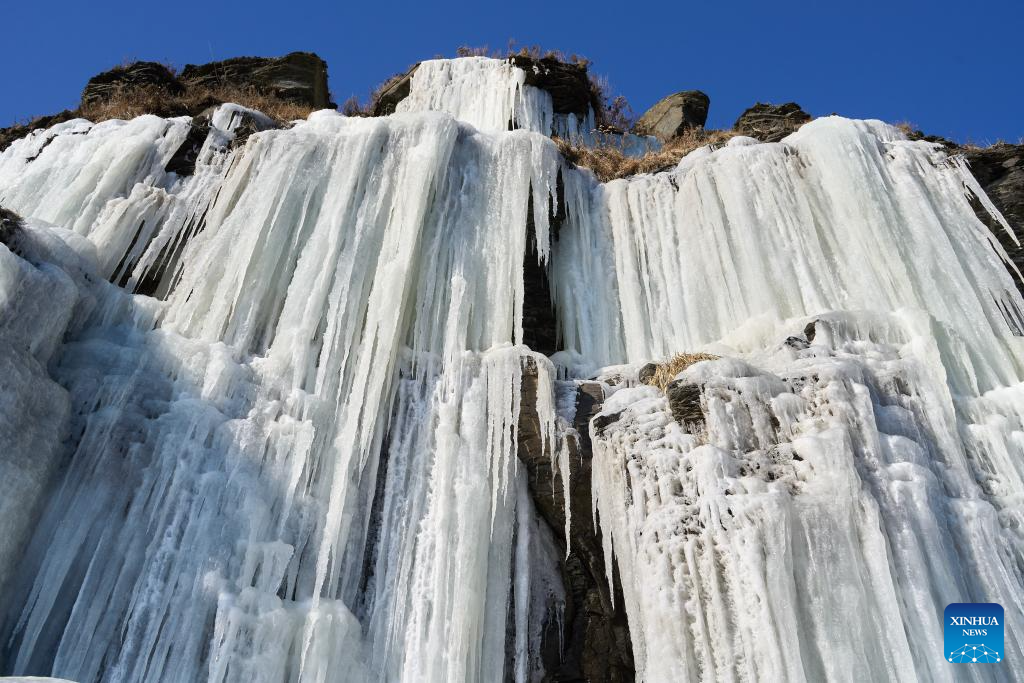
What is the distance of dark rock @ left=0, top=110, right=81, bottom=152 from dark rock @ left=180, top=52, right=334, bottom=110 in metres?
4.76

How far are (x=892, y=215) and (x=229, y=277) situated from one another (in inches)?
299

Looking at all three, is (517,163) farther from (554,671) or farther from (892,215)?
(554,671)

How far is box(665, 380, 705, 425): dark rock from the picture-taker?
7660mm

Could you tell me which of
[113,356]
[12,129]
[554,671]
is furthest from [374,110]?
[554,671]

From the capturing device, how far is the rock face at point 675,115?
692 inches

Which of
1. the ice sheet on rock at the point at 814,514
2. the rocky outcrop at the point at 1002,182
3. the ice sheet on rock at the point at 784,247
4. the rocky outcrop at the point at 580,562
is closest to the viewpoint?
the ice sheet on rock at the point at 814,514

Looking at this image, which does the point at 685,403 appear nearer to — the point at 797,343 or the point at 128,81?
the point at 797,343

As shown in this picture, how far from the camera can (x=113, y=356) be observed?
26.7 feet

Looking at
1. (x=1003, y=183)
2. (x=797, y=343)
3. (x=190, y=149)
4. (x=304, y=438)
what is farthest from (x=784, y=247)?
(x=190, y=149)

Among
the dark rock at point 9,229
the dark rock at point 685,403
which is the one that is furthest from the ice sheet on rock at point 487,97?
the dark rock at point 685,403

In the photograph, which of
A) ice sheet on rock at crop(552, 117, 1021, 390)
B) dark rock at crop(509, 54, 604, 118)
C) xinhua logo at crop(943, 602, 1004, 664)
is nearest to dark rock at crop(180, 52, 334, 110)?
dark rock at crop(509, 54, 604, 118)

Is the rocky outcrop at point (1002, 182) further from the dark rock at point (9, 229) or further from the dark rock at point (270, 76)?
the dark rock at point (270, 76)

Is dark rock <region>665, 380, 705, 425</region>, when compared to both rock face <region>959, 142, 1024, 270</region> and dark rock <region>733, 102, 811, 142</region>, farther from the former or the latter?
dark rock <region>733, 102, 811, 142</region>

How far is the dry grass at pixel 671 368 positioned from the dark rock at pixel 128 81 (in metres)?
12.1
